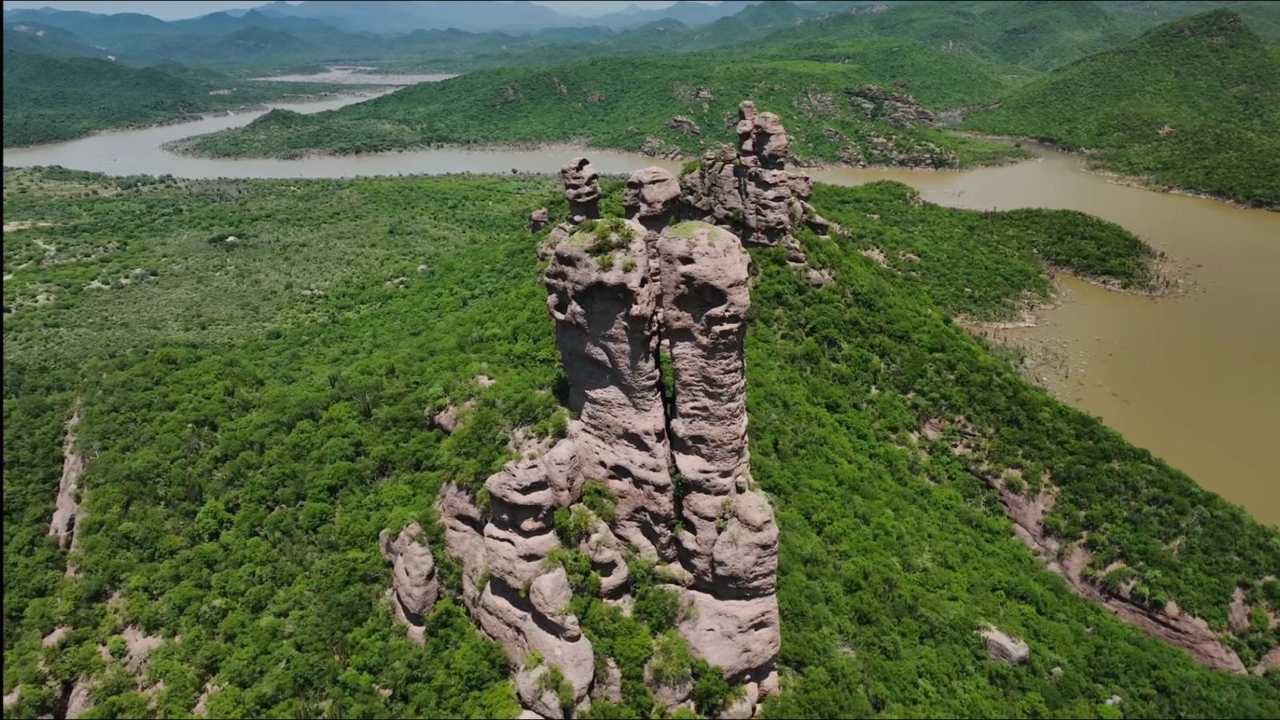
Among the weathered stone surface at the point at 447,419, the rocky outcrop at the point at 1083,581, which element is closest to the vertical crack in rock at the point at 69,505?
the weathered stone surface at the point at 447,419

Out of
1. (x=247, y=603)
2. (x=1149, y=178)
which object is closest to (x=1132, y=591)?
(x=247, y=603)

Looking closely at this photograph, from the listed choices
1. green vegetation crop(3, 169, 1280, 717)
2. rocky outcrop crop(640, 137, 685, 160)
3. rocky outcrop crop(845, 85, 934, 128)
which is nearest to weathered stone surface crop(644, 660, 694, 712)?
green vegetation crop(3, 169, 1280, 717)

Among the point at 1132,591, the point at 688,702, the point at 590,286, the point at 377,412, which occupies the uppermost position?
the point at 590,286

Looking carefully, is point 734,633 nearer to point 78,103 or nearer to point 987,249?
point 987,249

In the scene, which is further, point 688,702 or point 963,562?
point 963,562

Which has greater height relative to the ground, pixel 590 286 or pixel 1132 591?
pixel 590 286

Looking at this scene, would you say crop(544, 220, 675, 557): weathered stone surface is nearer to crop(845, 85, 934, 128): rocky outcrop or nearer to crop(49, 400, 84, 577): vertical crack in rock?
crop(49, 400, 84, 577): vertical crack in rock

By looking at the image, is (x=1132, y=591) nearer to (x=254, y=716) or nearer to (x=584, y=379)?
(x=584, y=379)

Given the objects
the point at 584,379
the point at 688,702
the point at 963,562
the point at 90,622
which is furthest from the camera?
the point at 963,562
